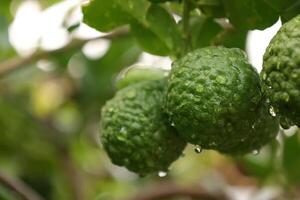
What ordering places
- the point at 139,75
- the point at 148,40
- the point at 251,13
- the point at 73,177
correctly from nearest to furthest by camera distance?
the point at 251,13
the point at 148,40
the point at 139,75
the point at 73,177

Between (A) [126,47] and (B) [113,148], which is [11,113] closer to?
(A) [126,47]

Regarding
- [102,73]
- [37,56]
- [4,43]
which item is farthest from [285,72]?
[102,73]

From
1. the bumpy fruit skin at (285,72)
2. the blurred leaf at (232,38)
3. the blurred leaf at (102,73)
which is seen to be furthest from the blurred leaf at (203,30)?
the blurred leaf at (102,73)

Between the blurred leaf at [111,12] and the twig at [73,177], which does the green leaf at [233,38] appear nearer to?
the blurred leaf at [111,12]

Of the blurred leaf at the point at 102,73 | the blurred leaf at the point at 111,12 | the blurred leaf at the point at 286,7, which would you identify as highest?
the blurred leaf at the point at 286,7

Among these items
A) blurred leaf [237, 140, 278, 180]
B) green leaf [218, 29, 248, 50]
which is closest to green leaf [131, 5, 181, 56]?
green leaf [218, 29, 248, 50]

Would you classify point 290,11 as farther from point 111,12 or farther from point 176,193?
point 176,193
